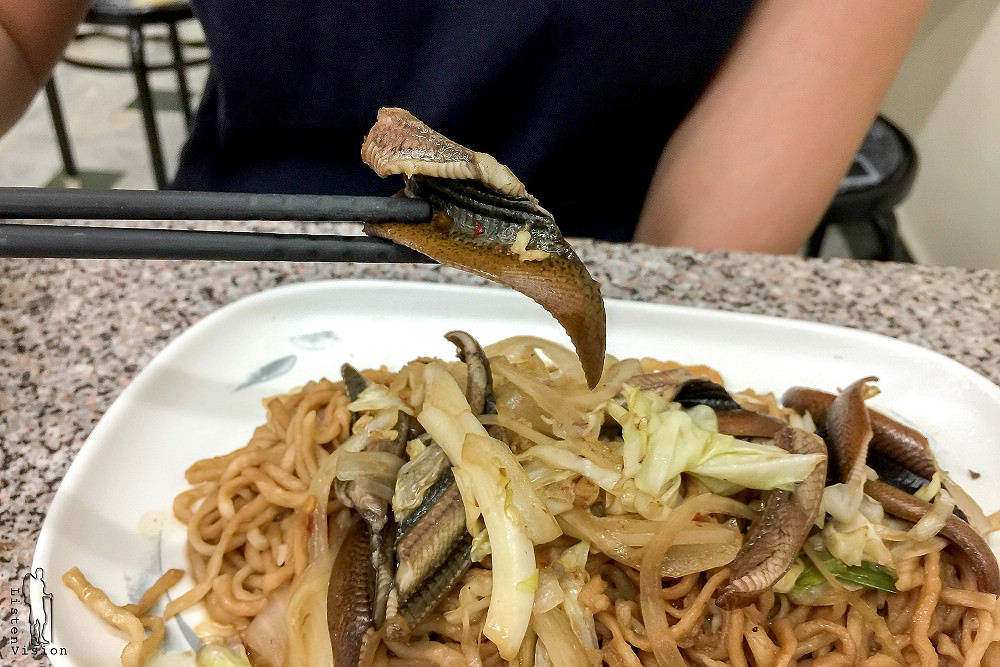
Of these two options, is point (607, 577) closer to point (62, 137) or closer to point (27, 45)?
point (27, 45)

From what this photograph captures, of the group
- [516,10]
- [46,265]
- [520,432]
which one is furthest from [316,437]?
[516,10]

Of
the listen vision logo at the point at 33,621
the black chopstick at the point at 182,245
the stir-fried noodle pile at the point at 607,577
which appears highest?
the black chopstick at the point at 182,245

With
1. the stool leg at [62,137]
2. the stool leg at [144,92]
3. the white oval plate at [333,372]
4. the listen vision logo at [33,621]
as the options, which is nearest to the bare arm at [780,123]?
the white oval plate at [333,372]

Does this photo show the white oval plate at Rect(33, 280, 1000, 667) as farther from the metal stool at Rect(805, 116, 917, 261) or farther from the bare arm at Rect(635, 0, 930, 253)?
the metal stool at Rect(805, 116, 917, 261)

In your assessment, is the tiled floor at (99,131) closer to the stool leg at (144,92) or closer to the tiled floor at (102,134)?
the tiled floor at (102,134)

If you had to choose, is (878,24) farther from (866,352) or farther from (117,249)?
(117,249)

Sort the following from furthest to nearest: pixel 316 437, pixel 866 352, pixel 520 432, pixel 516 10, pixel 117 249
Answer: pixel 516 10 < pixel 866 352 < pixel 316 437 < pixel 520 432 < pixel 117 249

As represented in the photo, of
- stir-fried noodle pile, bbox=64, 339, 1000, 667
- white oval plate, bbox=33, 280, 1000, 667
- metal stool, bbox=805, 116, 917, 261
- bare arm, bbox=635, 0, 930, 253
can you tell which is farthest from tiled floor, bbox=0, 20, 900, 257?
stir-fried noodle pile, bbox=64, 339, 1000, 667
